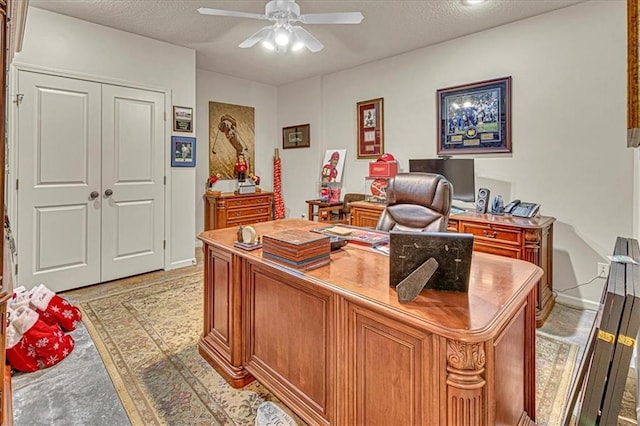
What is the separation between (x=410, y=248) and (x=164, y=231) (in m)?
3.54

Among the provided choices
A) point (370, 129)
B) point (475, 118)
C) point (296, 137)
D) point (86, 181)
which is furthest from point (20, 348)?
point (296, 137)

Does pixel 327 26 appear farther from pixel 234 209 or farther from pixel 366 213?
pixel 234 209

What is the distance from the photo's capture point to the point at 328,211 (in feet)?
15.9

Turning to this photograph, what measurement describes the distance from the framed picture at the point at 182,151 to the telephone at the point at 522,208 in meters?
3.46

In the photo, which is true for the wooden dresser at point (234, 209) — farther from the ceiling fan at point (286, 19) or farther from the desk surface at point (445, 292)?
the desk surface at point (445, 292)

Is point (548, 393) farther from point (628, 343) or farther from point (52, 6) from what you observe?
point (52, 6)

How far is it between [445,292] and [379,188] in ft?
10.4

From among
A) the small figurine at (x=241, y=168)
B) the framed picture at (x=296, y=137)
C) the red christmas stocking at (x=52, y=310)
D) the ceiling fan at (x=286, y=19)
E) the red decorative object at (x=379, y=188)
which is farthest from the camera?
the framed picture at (x=296, y=137)

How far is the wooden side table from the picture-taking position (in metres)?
4.81

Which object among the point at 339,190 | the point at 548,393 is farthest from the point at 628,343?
the point at 339,190

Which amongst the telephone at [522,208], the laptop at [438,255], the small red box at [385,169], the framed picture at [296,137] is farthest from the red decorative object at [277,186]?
the laptop at [438,255]

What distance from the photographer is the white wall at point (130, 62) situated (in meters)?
3.17

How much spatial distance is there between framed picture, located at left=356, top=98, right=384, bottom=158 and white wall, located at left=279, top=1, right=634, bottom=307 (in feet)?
1.88

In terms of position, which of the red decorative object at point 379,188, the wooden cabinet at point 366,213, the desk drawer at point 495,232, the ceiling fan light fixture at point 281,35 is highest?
the ceiling fan light fixture at point 281,35
